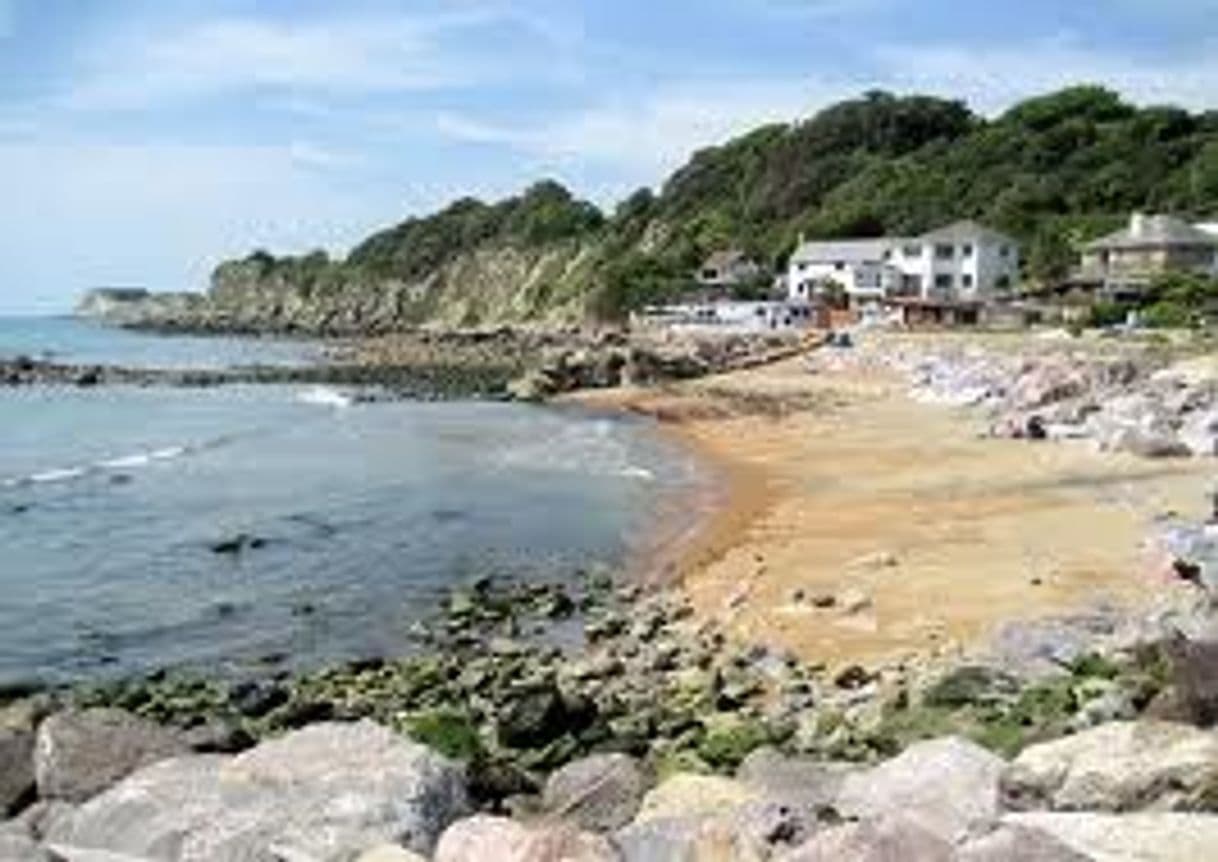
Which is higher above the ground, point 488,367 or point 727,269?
point 727,269

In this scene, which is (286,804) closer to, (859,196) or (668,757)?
(668,757)

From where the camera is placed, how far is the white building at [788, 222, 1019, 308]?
118 m

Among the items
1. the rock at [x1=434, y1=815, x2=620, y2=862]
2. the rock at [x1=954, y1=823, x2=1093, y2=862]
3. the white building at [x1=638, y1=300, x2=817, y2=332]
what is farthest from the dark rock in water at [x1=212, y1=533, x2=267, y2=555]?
the white building at [x1=638, y1=300, x2=817, y2=332]

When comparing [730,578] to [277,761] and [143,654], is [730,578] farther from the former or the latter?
[277,761]

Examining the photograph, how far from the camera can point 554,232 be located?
7707 inches

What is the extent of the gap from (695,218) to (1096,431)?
12232 cm

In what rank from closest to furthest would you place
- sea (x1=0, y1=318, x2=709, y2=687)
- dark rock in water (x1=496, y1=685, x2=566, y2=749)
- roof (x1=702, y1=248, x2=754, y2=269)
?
dark rock in water (x1=496, y1=685, x2=566, y2=749), sea (x1=0, y1=318, x2=709, y2=687), roof (x1=702, y1=248, x2=754, y2=269)

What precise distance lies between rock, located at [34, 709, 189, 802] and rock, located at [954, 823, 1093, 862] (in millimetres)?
6773

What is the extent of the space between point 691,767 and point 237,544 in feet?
83.9

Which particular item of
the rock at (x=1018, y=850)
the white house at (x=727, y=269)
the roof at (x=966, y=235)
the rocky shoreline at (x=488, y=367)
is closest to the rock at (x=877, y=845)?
the rock at (x=1018, y=850)

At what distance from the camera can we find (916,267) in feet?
399

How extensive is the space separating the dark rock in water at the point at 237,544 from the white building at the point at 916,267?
77516mm

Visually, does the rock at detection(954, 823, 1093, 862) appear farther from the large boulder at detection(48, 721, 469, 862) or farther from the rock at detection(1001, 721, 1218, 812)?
the large boulder at detection(48, 721, 469, 862)

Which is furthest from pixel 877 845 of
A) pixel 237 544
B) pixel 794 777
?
pixel 237 544
